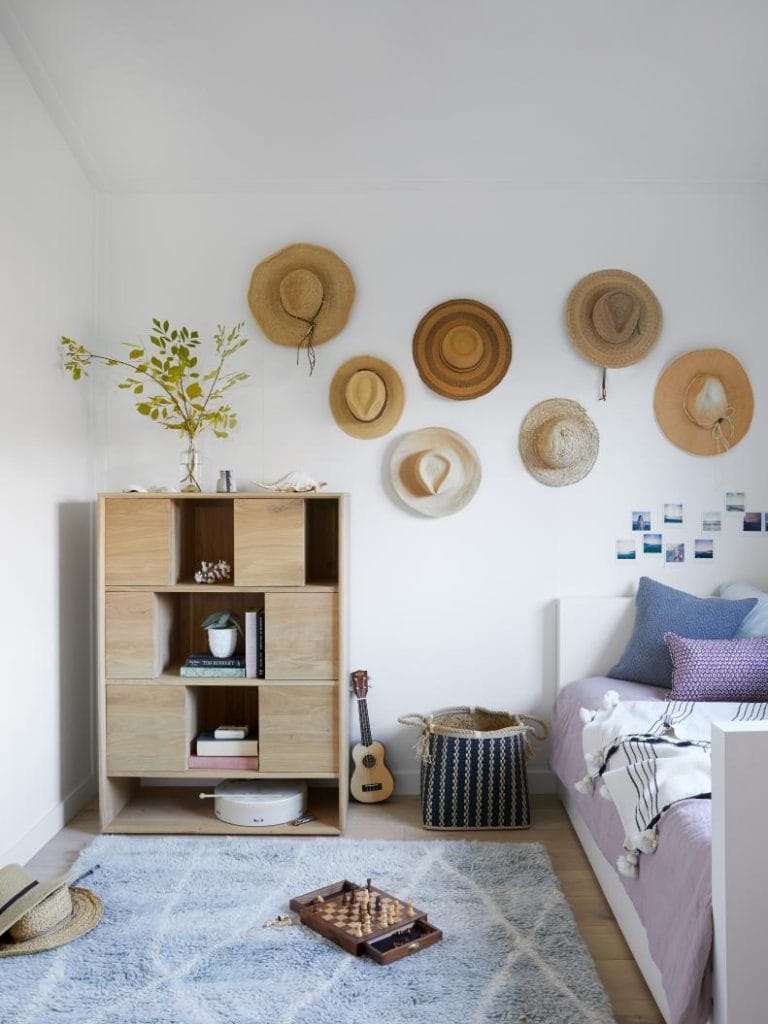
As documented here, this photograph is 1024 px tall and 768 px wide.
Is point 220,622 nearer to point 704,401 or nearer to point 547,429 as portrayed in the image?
point 547,429

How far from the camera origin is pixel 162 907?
2.51 m

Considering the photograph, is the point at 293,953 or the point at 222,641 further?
the point at 222,641

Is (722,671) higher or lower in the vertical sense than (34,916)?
higher

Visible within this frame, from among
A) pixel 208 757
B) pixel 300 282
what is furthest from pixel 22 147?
pixel 208 757

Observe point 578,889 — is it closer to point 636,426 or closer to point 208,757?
point 208,757

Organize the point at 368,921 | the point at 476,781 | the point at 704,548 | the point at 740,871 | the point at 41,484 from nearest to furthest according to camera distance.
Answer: the point at 740,871
the point at 368,921
the point at 41,484
the point at 476,781
the point at 704,548

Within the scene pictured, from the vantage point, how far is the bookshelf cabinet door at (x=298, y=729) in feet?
10.3

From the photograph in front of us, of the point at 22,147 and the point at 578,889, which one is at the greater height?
the point at 22,147

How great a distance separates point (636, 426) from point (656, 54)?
1378 millimetres

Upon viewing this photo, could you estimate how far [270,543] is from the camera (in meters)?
3.17

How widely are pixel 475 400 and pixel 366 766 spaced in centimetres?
151

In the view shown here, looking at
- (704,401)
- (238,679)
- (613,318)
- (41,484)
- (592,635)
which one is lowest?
(238,679)

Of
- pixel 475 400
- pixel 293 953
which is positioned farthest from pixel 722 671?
pixel 293 953

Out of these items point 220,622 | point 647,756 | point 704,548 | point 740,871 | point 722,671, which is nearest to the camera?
point 740,871
